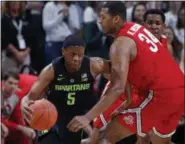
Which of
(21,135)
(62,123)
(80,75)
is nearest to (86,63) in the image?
(80,75)

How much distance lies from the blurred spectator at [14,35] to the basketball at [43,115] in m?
2.90

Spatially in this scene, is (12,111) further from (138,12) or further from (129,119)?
(138,12)

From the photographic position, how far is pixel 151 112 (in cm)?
582

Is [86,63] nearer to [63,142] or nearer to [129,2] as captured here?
[63,142]

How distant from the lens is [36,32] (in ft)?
30.0

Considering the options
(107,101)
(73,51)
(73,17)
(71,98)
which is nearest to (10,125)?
(71,98)

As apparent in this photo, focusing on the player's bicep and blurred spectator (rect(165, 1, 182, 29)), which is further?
blurred spectator (rect(165, 1, 182, 29))

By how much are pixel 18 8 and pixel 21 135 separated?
2.12 metres

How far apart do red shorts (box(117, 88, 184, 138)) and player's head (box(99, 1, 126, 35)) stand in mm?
762

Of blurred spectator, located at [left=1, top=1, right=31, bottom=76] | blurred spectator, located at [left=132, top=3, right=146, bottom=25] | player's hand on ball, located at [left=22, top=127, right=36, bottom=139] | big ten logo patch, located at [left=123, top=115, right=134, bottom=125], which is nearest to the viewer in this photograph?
big ten logo patch, located at [left=123, top=115, right=134, bottom=125]

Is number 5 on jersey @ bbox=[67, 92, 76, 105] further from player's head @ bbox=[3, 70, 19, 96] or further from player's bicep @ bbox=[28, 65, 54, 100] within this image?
player's head @ bbox=[3, 70, 19, 96]

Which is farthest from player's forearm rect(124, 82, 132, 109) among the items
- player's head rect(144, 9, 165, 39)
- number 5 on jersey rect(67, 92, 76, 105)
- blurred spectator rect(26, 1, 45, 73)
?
blurred spectator rect(26, 1, 45, 73)

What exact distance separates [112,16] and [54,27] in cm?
377

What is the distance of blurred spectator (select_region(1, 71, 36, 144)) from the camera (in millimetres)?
7492
